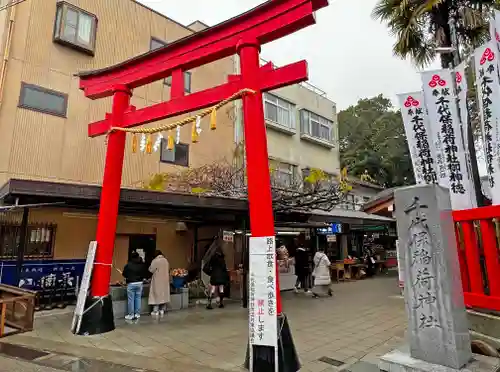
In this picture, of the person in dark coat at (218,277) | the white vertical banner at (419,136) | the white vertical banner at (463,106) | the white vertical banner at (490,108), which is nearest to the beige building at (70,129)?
the person in dark coat at (218,277)

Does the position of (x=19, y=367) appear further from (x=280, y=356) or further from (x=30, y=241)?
(x=30, y=241)

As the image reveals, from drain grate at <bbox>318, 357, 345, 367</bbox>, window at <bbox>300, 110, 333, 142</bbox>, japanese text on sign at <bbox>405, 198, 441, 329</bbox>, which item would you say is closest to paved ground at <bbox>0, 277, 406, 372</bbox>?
drain grate at <bbox>318, 357, 345, 367</bbox>

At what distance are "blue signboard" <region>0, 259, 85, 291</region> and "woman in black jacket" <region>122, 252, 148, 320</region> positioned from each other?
3430mm

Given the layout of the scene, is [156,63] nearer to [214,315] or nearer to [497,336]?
[214,315]

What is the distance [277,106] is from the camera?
65.4 feet

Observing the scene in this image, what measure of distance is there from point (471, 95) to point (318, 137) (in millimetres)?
9282

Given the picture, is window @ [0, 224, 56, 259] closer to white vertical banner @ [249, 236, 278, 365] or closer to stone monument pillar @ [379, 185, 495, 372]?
white vertical banner @ [249, 236, 278, 365]

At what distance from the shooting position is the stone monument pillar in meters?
4.39

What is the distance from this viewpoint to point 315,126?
22.5 metres

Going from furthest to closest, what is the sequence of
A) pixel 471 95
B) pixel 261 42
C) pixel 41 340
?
pixel 471 95
pixel 41 340
pixel 261 42

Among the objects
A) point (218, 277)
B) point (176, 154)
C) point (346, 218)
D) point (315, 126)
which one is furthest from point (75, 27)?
point (346, 218)

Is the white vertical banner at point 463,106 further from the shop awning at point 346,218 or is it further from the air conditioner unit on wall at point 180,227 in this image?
the air conditioner unit on wall at point 180,227

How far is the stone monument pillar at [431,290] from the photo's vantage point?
4.39m

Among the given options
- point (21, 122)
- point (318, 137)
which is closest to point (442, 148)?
point (21, 122)
